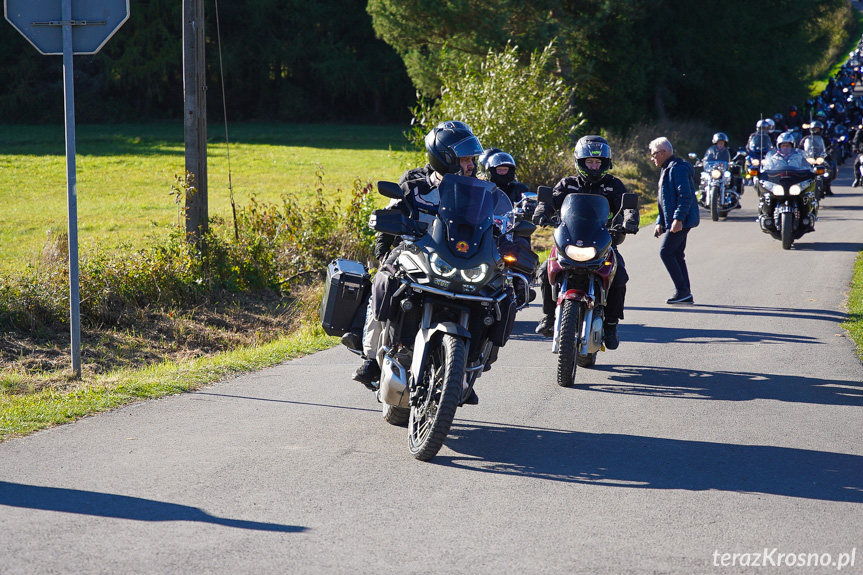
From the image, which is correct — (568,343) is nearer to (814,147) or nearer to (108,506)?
(108,506)

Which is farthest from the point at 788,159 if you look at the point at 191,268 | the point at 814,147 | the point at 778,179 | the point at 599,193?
the point at 191,268

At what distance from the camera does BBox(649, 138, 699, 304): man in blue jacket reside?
10.5 meters

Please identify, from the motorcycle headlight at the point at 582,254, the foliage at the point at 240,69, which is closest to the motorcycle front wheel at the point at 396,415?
the motorcycle headlight at the point at 582,254

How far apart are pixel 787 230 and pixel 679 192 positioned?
553 cm

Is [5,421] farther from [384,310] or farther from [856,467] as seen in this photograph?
[856,467]

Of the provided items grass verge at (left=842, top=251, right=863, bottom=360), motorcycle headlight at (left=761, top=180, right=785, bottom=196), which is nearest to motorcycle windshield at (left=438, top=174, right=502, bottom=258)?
grass verge at (left=842, top=251, right=863, bottom=360)

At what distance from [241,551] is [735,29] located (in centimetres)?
3793

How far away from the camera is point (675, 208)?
10.8m

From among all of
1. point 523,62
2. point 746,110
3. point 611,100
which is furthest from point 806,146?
point 746,110

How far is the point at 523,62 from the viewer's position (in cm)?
2708

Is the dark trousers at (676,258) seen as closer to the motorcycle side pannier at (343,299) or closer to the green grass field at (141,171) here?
the motorcycle side pannier at (343,299)

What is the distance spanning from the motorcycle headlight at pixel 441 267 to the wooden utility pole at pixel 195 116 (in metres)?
6.19

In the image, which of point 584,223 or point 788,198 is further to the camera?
point 788,198

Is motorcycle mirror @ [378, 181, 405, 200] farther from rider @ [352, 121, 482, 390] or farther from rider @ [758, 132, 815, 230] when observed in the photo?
rider @ [758, 132, 815, 230]
